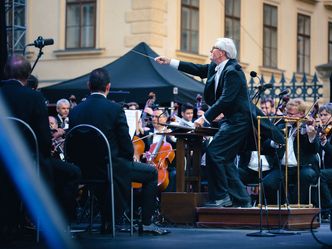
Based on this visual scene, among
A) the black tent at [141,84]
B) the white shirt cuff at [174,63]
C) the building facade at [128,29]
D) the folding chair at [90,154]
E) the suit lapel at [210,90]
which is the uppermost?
the building facade at [128,29]

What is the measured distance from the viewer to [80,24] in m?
26.4

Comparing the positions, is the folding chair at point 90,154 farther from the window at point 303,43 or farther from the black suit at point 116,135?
the window at point 303,43

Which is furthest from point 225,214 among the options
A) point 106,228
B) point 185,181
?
point 106,228

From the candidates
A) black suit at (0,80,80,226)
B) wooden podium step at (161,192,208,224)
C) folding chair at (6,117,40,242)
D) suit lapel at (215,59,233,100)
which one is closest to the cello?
wooden podium step at (161,192,208,224)

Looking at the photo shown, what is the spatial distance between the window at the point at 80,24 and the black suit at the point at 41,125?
721 inches

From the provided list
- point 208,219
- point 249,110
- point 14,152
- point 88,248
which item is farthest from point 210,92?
point 14,152

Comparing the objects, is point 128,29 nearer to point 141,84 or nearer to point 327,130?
point 141,84

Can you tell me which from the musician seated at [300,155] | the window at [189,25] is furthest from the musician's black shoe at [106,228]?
the window at [189,25]

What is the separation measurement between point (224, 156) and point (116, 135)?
2057mm

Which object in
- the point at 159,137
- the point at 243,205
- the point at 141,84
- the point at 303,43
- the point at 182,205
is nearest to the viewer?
the point at 243,205

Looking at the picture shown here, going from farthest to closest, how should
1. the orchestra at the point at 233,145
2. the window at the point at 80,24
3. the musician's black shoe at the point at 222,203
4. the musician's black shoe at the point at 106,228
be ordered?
1. the window at the point at 80,24
2. the musician's black shoe at the point at 222,203
3. the orchestra at the point at 233,145
4. the musician's black shoe at the point at 106,228

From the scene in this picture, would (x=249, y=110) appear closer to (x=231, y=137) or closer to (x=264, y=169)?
(x=231, y=137)

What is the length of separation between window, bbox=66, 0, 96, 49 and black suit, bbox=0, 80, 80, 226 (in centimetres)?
1830

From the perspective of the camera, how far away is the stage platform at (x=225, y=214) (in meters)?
9.95
